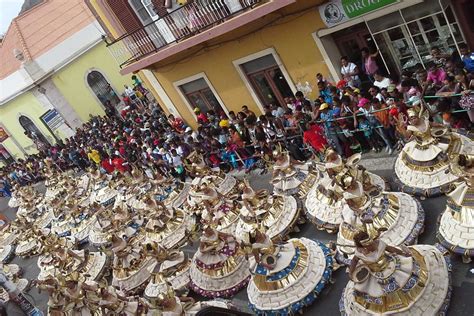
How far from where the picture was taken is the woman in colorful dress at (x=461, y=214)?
6.11 m

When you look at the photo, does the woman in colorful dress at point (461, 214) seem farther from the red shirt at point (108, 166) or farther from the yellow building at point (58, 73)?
the yellow building at point (58, 73)

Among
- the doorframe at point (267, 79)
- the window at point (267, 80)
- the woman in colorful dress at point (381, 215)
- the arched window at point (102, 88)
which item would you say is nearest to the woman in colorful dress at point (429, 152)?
the woman in colorful dress at point (381, 215)

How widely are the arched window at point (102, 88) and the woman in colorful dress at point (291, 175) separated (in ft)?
72.4

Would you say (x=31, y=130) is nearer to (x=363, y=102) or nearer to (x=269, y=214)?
(x=269, y=214)

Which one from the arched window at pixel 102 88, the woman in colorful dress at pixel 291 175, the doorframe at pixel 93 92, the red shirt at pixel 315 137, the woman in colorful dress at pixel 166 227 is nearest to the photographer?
the woman in colorful dress at pixel 291 175

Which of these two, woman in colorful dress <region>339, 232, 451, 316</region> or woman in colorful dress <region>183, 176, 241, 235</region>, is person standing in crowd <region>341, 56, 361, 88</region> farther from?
woman in colorful dress <region>339, 232, 451, 316</region>

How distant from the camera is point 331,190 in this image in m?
8.52

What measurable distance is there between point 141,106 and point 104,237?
13.4m

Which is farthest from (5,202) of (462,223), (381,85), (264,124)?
(462,223)

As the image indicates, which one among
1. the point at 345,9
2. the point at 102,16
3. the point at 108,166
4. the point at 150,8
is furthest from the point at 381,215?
the point at 108,166

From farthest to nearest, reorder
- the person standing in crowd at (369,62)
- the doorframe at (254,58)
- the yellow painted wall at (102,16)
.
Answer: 1. the yellow painted wall at (102,16)
2. the doorframe at (254,58)
3. the person standing in crowd at (369,62)

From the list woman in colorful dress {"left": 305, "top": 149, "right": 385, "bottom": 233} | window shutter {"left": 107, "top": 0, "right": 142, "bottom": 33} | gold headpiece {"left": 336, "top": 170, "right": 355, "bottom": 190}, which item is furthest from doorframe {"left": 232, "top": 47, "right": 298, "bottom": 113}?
gold headpiece {"left": 336, "top": 170, "right": 355, "bottom": 190}

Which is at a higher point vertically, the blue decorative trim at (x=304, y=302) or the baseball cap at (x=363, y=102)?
the baseball cap at (x=363, y=102)

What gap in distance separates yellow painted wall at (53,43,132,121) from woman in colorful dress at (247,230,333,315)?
2390 cm
